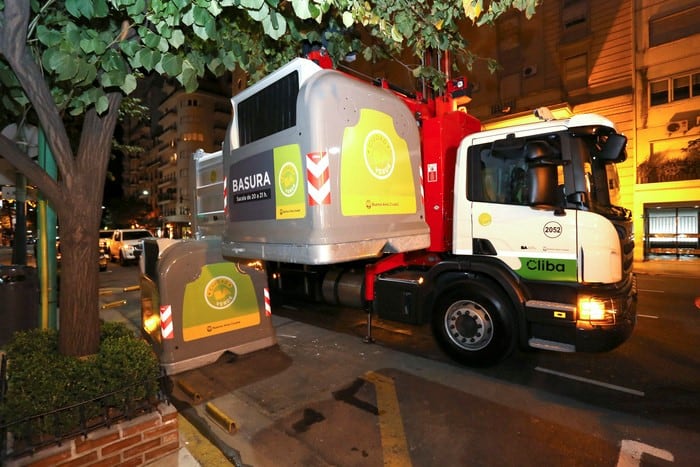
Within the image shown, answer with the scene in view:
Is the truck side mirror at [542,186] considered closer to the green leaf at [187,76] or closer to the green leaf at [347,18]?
the green leaf at [347,18]

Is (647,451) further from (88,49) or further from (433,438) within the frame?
(88,49)

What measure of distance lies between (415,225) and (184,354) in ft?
11.7

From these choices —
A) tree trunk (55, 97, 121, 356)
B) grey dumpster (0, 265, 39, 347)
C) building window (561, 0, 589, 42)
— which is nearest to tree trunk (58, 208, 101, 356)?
tree trunk (55, 97, 121, 356)

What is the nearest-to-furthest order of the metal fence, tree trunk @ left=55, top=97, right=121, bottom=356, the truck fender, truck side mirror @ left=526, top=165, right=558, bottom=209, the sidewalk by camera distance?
the metal fence
tree trunk @ left=55, top=97, right=121, bottom=356
truck side mirror @ left=526, top=165, right=558, bottom=209
the truck fender
the sidewalk

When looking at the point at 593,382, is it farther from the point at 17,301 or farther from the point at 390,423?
the point at 17,301

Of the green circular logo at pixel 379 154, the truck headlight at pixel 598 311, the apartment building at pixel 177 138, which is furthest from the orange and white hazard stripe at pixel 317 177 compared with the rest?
the apartment building at pixel 177 138

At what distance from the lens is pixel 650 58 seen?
56.7 ft

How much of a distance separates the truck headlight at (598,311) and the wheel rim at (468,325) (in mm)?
1078

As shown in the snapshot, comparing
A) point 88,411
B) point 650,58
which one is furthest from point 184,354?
point 650,58

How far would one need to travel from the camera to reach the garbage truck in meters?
3.65

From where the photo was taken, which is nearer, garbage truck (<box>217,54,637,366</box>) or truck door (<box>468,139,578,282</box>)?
garbage truck (<box>217,54,637,366</box>)

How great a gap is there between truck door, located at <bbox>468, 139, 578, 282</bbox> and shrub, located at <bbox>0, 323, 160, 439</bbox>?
4018 millimetres

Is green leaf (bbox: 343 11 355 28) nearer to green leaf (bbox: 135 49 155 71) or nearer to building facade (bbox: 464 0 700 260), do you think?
green leaf (bbox: 135 49 155 71)

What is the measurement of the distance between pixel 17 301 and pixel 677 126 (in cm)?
2266
